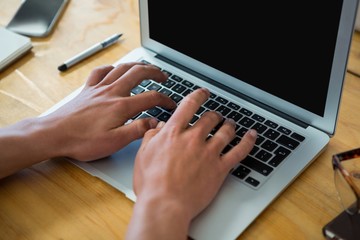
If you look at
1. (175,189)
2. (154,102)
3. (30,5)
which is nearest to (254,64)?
(154,102)

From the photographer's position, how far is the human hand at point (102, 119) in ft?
2.91

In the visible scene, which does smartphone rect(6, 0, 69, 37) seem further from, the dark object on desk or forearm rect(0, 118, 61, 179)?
forearm rect(0, 118, 61, 179)

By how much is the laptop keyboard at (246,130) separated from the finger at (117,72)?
4 cm

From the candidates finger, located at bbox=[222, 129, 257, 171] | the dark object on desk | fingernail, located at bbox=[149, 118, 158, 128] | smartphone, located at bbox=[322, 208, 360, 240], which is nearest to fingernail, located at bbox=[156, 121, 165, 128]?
fingernail, located at bbox=[149, 118, 158, 128]

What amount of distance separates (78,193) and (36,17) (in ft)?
1.69

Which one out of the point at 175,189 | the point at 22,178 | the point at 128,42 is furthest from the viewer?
the point at 128,42

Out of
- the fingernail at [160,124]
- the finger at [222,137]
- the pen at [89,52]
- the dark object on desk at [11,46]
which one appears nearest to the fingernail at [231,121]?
the finger at [222,137]

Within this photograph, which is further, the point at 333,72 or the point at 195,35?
the point at 195,35

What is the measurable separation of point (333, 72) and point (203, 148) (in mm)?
218

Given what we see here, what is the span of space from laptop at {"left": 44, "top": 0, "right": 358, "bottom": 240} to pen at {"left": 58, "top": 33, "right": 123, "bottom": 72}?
12 cm

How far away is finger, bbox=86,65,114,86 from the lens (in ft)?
3.28

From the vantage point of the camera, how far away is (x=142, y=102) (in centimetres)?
93

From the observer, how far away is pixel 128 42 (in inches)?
46.6

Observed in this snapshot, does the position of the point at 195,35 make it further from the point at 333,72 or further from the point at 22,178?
the point at 22,178
